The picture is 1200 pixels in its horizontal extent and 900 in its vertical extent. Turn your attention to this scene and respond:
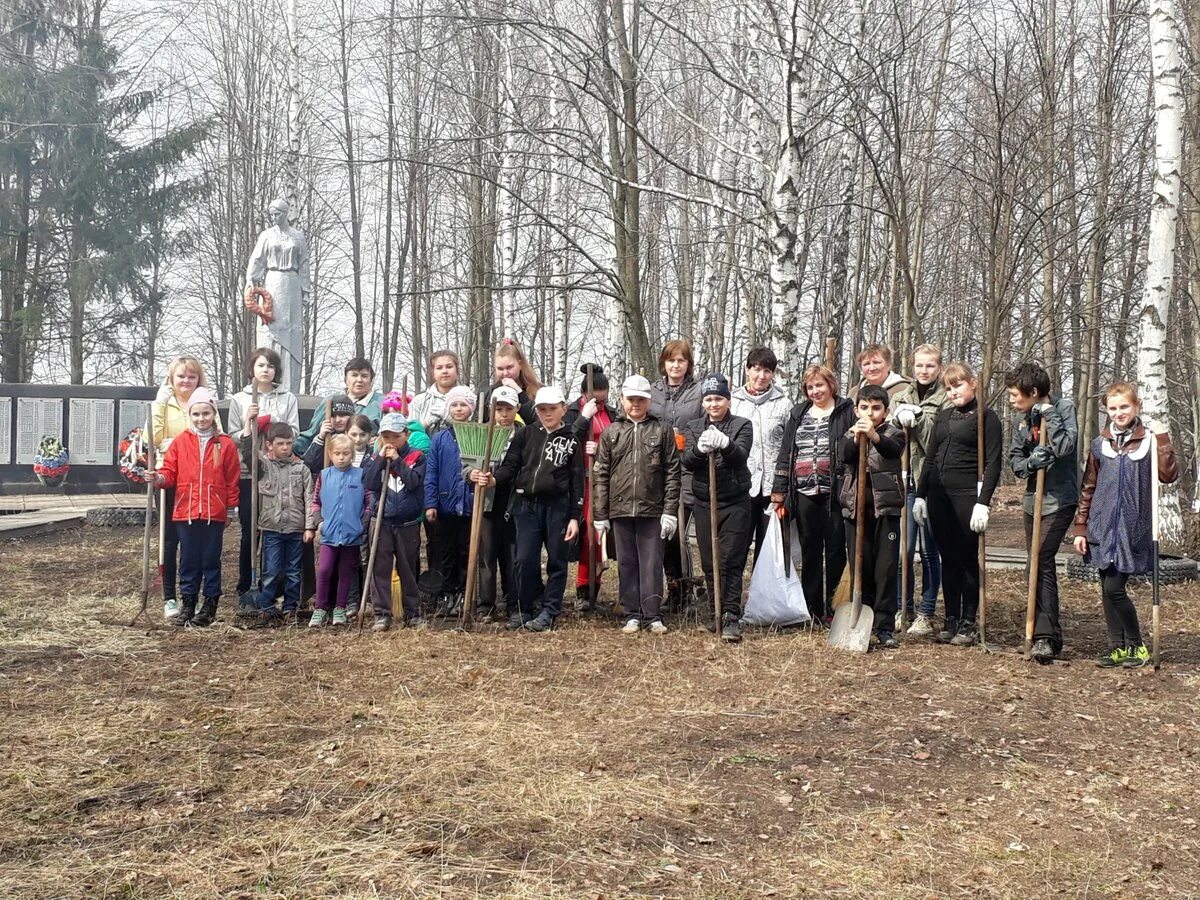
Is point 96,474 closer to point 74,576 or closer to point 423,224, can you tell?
point 423,224

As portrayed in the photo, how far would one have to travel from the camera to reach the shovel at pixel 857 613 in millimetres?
7090

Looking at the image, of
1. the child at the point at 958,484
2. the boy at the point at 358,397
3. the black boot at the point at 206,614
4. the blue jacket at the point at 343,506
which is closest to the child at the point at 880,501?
the child at the point at 958,484

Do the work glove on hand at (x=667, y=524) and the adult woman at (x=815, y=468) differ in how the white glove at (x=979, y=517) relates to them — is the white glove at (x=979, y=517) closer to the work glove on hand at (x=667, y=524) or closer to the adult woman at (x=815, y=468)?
the adult woman at (x=815, y=468)

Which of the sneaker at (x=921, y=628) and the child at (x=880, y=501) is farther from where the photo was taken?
the sneaker at (x=921, y=628)

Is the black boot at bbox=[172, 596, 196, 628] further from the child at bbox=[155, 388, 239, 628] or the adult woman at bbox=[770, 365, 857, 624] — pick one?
the adult woman at bbox=[770, 365, 857, 624]

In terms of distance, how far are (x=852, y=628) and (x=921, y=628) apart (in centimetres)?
82

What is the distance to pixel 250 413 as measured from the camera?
8.12 m

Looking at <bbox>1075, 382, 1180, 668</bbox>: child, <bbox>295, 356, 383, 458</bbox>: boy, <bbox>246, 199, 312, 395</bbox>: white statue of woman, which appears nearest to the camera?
<bbox>1075, 382, 1180, 668</bbox>: child

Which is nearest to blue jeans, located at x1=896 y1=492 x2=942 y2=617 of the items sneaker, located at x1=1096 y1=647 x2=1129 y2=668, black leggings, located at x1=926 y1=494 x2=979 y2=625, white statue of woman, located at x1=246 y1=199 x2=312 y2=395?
black leggings, located at x1=926 y1=494 x2=979 y2=625

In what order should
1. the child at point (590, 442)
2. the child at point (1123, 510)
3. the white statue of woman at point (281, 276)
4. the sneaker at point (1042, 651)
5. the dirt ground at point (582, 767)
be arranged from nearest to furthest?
1. the dirt ground at point (582, 767)
2. the child at point (1123, 510)
3. the sneaker at point (1042, 651)
4. the child at point (590, 442)
5. the white statue of woman at point (281, 276)

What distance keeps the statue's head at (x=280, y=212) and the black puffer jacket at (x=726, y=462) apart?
1226 centimetres

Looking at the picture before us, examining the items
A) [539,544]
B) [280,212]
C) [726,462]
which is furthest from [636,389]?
[280,212]

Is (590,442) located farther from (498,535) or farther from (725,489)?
(725,489)

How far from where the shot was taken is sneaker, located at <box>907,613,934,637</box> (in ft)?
25.2
